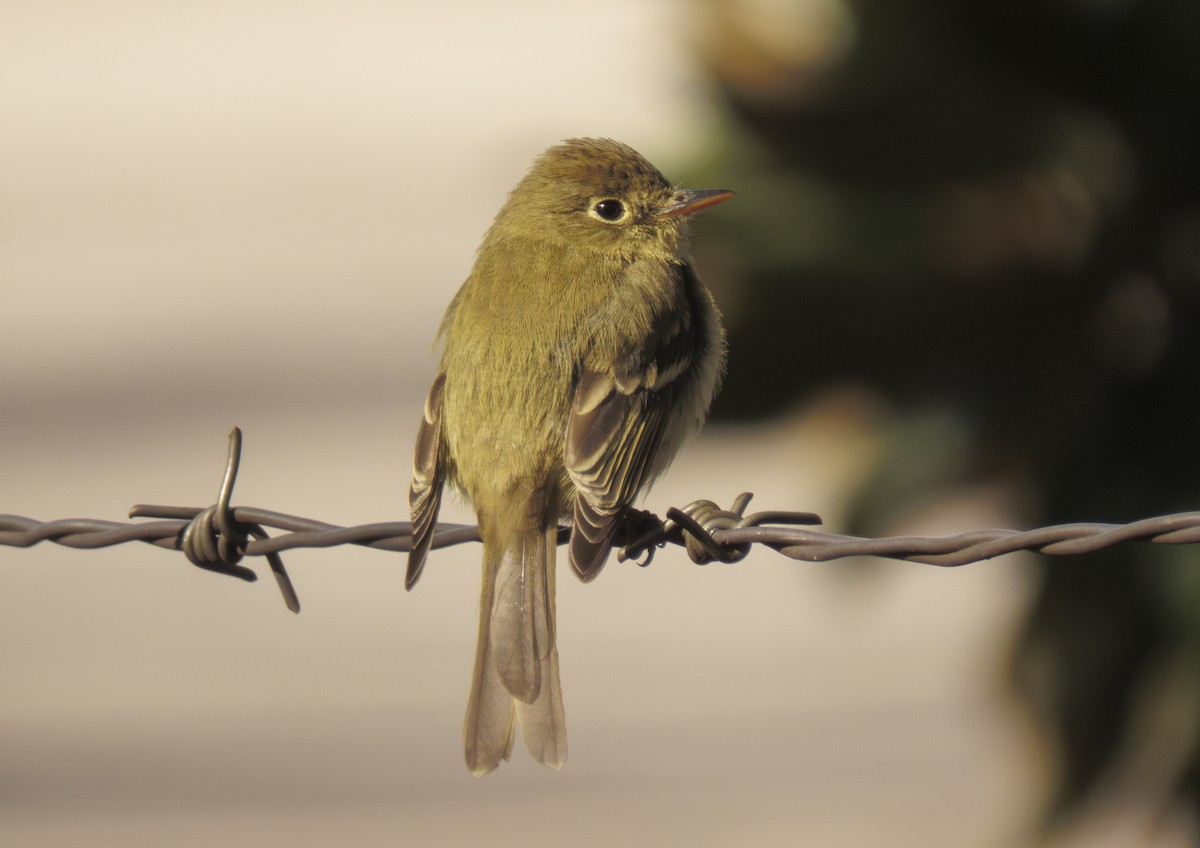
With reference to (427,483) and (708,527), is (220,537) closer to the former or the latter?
(427,483)

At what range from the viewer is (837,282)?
632 centimetres

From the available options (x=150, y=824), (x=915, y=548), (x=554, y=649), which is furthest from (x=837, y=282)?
(x=150, y=824)

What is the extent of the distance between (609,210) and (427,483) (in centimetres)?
130

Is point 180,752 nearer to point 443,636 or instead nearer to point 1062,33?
point 443,636

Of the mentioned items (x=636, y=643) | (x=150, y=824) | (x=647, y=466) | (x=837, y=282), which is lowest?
(x=150, y=824)

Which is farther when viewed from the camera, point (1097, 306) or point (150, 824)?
point (150, 824)

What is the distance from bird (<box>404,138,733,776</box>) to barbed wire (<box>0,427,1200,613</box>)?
25 centimetres

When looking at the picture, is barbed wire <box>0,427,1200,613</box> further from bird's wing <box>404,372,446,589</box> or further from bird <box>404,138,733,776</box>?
bird <box>404,138,733,776</box>

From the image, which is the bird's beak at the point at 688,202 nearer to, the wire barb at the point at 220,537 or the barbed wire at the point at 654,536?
the barbed wire at the point at 654,536

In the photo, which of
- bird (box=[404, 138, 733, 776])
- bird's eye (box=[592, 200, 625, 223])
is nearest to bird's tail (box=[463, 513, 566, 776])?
bird (box=[404, 138, 733, 776])

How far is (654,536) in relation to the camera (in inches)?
140

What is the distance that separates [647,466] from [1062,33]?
3.07m

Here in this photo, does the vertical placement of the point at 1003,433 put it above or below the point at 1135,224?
below

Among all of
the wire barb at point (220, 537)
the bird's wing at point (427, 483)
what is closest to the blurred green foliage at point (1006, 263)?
the bird's wing at point (427, 483)
